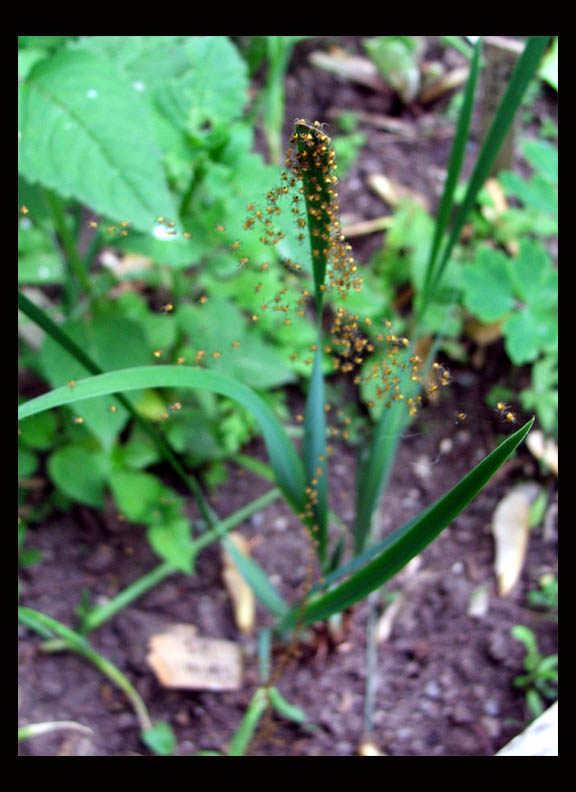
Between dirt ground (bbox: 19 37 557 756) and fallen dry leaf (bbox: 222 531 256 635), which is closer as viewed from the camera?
dirt ground (bbox: 19 37 557 756)

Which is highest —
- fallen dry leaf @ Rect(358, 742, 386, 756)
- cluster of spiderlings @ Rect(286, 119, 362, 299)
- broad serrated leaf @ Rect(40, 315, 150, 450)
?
broad serrated leaf @ Rect(40, 315, 150, 450)

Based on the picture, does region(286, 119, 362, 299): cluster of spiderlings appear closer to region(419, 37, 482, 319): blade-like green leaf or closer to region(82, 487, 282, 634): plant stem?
region(419, 37, 482, 319): blade-like green leaf

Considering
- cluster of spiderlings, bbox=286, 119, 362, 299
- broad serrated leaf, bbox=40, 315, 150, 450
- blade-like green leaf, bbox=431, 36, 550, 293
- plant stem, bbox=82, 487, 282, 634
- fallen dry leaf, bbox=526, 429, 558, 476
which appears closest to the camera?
cluster of spiderlings, bbox=286, 119, 362, 299

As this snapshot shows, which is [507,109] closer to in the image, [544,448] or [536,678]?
[544,448]

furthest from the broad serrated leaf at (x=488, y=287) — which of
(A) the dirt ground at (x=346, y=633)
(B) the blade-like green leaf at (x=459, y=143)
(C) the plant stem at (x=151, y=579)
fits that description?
(C) the plant stem at (x=151, y=579)

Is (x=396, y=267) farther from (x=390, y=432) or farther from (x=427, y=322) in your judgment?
(x=390, y=432)

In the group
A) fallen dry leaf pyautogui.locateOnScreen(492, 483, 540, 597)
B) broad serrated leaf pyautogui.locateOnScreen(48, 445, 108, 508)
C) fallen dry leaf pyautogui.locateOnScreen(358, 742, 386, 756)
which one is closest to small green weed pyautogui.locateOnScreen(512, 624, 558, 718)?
fallen dry leaf pyautogui.locateOnScreen(492, 483, 540, 597)
